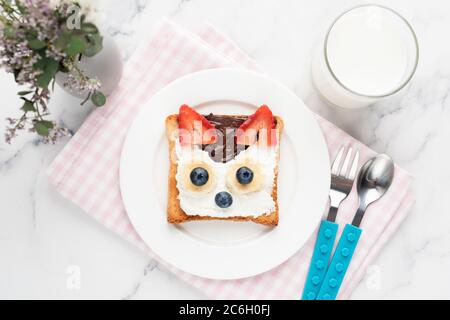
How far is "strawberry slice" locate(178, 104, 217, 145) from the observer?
4.04ft

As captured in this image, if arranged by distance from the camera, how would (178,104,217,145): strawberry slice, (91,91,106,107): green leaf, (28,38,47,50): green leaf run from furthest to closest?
(178,104,217,145): strawberry slice → (91,91,106,107): green leaf → (28,38,47,50): green leaf

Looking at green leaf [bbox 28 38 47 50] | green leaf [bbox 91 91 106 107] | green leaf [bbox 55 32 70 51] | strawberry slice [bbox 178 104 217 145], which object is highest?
green leaf [bbox 55 32 70 51]

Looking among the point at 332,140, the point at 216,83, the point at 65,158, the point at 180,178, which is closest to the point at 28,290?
the point at 65,158

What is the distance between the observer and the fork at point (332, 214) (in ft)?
4.24

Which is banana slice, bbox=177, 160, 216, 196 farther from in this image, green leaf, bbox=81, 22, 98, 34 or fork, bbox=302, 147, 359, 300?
green leaf, bbox=81, 22, 98, 34

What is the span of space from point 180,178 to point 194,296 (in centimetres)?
34

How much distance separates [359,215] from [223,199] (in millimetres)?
365

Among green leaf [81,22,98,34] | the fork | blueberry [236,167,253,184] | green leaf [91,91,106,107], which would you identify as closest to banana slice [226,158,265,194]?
blueberry [236,167,253,184]

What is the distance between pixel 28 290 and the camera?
4.39ft

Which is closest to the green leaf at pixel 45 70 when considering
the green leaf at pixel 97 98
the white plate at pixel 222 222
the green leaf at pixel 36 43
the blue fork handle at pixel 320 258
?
the green leaf at pixel 36 43

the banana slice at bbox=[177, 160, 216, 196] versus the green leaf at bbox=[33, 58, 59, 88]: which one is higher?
the green leaf at bbox=[33, 58, 59, 88]

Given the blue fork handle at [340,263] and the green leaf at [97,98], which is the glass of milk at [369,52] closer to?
the blue fork handle at [340,263]

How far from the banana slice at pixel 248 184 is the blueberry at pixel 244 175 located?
2cm
